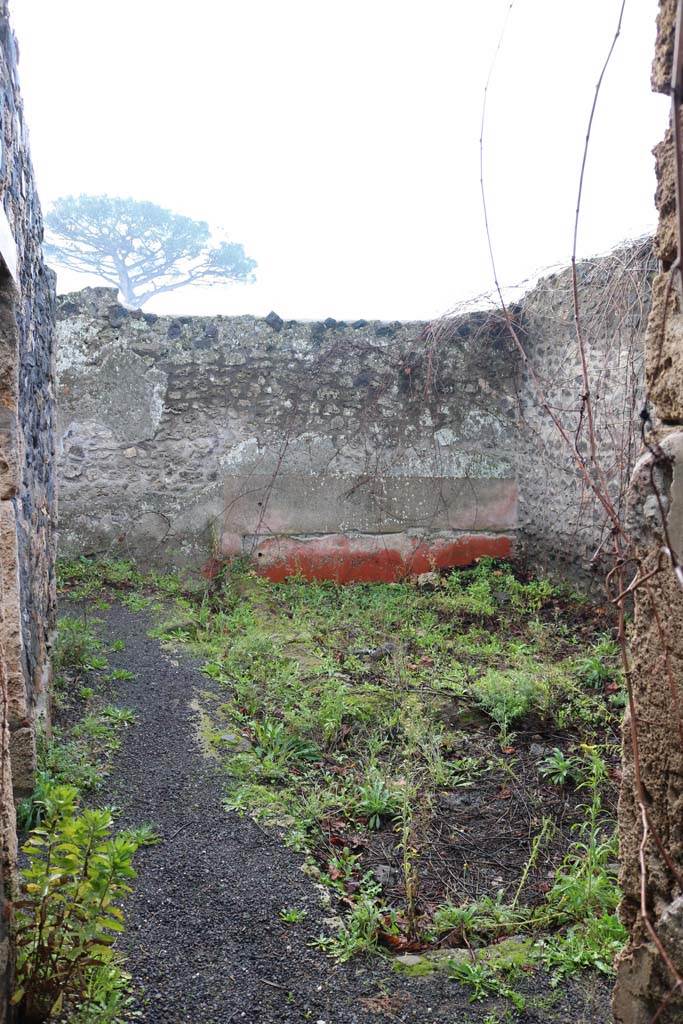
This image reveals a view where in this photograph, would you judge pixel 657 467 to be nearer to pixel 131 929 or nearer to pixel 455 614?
pixel 131 929

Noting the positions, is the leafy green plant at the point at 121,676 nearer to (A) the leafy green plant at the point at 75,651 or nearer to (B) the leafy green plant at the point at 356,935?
(A) the leafy green plant at the point at 75,651

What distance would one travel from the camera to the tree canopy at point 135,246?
25.1m

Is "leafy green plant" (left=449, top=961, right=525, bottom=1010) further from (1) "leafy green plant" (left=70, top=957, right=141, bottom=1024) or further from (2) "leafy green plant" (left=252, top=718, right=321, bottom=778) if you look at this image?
(2) "leafy green plant" (left=252, top=718, right=321, bottom=778)

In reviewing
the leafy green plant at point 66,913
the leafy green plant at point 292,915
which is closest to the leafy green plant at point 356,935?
the leafy green plant at point 292,915

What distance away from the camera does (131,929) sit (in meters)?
2.26

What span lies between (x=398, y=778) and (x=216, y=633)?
214 cm

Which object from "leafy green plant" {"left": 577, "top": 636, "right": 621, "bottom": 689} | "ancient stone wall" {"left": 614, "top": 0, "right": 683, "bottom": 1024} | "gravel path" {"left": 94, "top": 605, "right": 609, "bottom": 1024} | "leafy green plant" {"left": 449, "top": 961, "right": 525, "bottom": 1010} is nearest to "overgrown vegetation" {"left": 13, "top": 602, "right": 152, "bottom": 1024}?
"gravel path" {"left": 94, "top": 605, "right": 609, "bottom": 1024}

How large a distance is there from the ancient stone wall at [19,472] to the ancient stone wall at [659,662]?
1.20 m

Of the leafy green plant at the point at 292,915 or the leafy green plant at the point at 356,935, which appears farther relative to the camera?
the leafy green plant at the point at 292,915

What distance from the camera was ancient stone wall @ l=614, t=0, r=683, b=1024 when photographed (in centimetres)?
125

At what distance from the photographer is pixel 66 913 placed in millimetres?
1669

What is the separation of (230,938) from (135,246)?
26.5 m

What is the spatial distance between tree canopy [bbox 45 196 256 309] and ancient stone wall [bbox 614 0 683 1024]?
84.3ft

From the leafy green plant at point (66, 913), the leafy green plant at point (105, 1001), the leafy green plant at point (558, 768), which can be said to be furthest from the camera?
the leafy green plant at point (558, 768)
